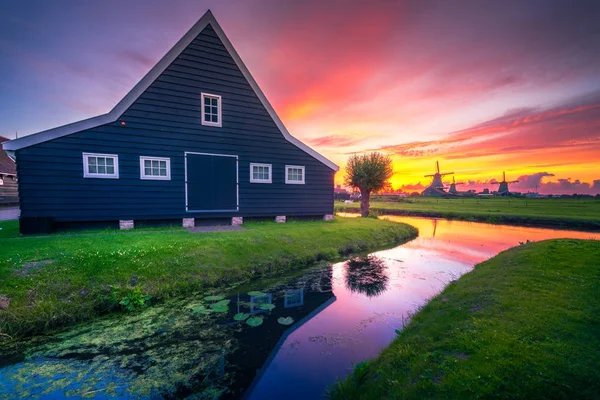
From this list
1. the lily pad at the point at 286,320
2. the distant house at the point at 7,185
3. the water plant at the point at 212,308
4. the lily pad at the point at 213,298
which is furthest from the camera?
the distant house at the point at 7,185

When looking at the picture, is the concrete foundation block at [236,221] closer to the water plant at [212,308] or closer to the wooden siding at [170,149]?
the wooden siding at [170,149]

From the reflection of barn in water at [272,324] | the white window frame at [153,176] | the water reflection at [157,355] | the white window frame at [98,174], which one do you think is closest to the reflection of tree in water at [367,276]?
the reflection of barn in water at [272,324]

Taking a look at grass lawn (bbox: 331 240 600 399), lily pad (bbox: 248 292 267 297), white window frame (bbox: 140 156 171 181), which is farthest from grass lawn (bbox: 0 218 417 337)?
grass lawn (bbox: 331 240 600 399)

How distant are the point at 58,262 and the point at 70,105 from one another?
641 inches

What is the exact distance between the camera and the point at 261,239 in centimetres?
1124

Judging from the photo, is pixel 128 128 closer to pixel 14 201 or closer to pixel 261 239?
pixel 261 239

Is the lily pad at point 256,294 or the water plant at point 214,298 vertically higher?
the water plant at point 214,298

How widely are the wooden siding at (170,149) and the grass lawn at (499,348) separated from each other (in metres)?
11.5

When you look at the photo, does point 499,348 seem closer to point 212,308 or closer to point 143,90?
point 212,308

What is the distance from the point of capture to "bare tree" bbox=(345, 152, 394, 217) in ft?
77.2

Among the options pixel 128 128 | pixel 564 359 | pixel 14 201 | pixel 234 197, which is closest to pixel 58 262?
pixel 128 128

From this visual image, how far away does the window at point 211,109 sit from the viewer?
13.5 m

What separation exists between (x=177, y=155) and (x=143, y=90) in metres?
3.34

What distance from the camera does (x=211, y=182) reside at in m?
13.9
